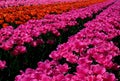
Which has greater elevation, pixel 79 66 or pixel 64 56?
pixel 64 56

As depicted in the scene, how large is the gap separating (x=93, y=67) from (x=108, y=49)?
1.07 metres

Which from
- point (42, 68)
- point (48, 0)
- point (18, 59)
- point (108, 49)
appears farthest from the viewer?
point (48, 0)

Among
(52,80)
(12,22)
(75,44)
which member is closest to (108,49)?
(75,44)

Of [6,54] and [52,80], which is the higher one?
[6,54]

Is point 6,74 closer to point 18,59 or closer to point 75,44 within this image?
point 18,59

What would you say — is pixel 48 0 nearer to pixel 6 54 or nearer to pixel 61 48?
pixel 6 54

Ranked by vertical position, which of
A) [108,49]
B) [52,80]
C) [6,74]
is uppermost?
[6,74]

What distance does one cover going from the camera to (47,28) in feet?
22.6

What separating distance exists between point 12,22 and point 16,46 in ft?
15.6

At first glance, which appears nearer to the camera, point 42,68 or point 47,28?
point 42,68

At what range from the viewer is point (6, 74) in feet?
18.6

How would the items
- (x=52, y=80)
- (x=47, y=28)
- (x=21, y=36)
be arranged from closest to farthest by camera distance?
(x=52, y=80) → (x=21, y=36) → (x=47, y=28)

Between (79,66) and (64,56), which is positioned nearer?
(79,66)

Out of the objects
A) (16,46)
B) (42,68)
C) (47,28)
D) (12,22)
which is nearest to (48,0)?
(12,22)
